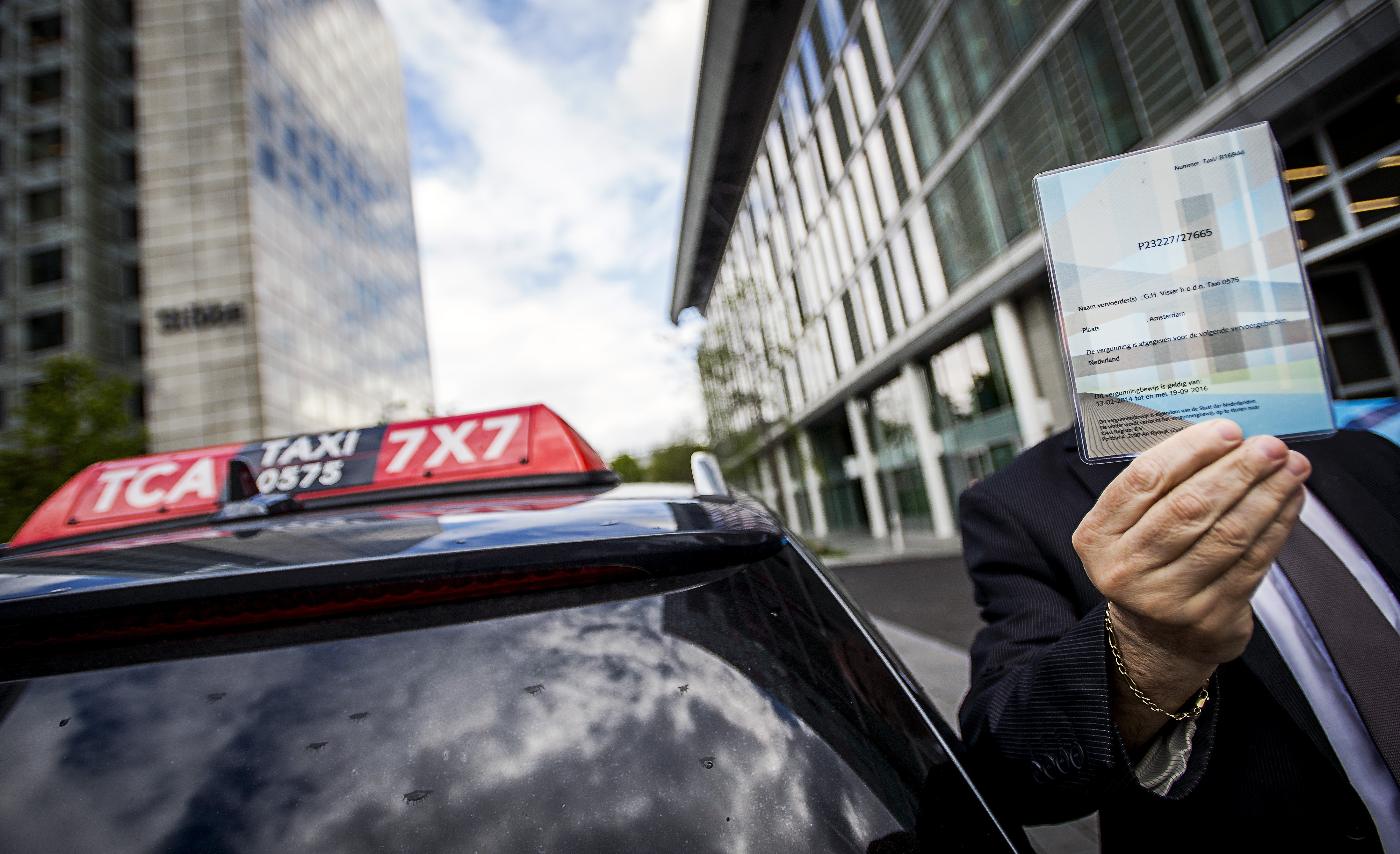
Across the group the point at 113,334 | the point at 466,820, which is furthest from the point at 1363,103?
the point at 113,334

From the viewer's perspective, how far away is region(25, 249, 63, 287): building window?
28.2 meters

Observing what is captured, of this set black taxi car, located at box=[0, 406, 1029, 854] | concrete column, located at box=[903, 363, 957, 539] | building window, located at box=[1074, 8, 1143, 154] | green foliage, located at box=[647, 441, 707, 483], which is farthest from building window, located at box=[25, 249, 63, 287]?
black taxi car, located at box=[0, 406, 1029, 854]

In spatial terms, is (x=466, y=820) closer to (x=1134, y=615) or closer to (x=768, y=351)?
(x=1134, y=615)

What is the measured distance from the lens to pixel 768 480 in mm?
40625

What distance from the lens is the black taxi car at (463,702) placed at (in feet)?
2.87

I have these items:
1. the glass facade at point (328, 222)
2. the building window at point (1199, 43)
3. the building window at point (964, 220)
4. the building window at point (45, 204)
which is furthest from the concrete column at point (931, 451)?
the building window at point (45, 204)

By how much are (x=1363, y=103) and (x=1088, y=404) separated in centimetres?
1142

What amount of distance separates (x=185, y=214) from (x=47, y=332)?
24.5 ft

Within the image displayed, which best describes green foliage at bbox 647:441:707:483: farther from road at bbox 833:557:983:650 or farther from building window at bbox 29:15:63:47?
building window at bbox 29:15:63:47

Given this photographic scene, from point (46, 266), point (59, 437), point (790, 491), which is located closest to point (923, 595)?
point (59, 437)

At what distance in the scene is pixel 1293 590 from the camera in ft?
4.50

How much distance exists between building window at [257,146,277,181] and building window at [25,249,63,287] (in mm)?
8628

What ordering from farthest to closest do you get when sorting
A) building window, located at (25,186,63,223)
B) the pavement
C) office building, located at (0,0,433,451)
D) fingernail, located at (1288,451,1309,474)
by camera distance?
building window, located at (25,186,63,223), office building, located at (0,0,433,451), the pavement, fingernail, located at (1288,451,1309,474)

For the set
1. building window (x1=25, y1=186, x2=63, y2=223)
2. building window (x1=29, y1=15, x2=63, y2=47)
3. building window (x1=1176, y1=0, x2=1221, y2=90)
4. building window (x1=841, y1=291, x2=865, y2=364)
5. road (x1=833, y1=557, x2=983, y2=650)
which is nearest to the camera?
road (x1=833, y1=557, x2=983, y2=650)
